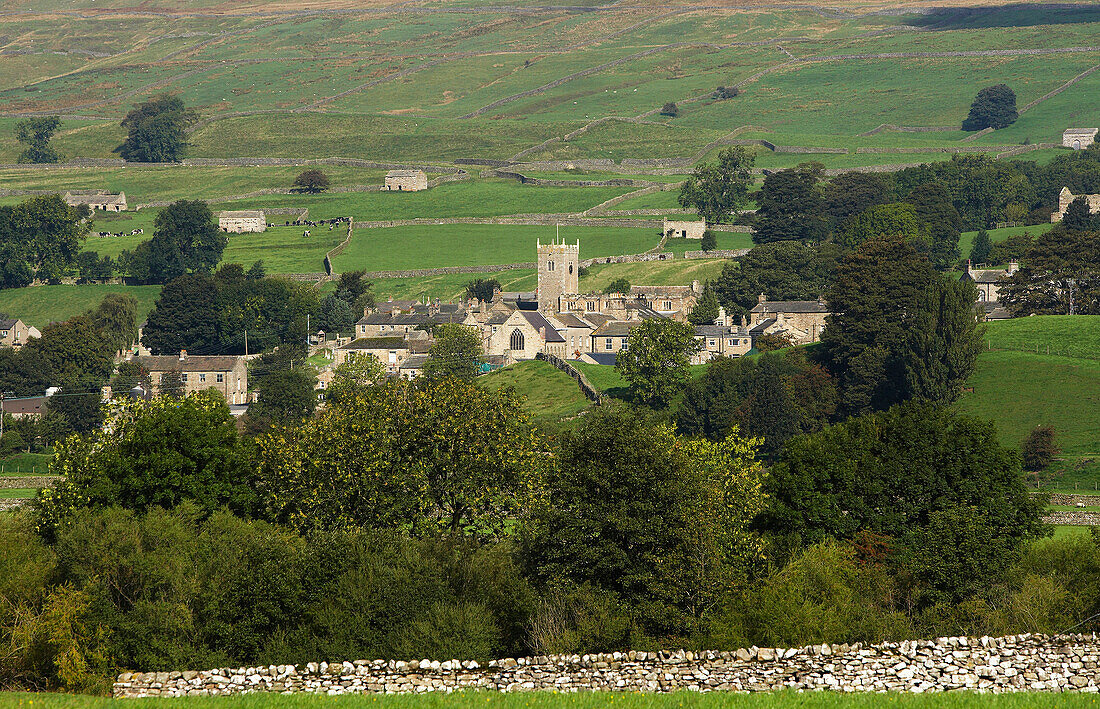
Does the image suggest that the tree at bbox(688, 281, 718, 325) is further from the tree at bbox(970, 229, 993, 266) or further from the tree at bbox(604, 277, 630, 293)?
the tree at bbox(970, 229, 993, 266)

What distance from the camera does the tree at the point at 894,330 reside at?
3622 inches

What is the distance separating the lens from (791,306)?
128500mm

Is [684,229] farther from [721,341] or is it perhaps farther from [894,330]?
[894,330]

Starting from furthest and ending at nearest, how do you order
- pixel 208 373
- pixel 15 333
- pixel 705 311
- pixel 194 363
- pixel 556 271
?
pixel 556 271
pixel 15 333
pixel 705 311
pixel 194 363
pixel 208 373

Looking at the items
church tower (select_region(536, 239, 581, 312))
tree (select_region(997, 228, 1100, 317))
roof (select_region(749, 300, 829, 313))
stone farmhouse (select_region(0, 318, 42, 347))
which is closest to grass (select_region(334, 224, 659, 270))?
church tower (select_region(536, 239, 581, 312))

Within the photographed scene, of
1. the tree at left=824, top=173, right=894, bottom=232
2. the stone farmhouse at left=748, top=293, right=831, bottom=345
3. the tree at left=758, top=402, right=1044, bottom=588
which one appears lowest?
the stone farmhouse at left=748, top=293, right=831, bottom=345

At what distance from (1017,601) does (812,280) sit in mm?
103498

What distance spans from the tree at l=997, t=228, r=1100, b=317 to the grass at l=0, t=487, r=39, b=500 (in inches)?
2954

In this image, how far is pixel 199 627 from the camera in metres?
37.1

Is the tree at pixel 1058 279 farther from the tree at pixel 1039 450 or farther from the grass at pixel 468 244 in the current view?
the grass at pixel 468 244

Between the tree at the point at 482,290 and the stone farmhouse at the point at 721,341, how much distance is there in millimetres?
32264

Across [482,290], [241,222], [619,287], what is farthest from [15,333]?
[619,287]

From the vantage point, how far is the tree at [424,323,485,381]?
11644cm

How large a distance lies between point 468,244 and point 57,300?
4807 cm
